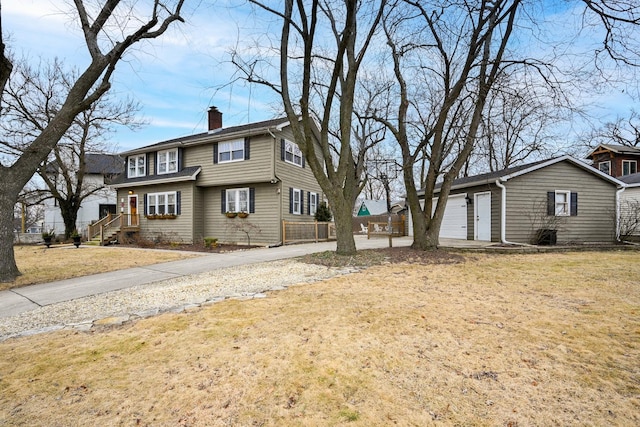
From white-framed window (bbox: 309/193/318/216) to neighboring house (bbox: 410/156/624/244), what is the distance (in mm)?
8344

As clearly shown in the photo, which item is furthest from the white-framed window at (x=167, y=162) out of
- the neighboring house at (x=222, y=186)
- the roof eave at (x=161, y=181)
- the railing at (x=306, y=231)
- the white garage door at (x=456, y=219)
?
the white garage door at (x=456, y=219)

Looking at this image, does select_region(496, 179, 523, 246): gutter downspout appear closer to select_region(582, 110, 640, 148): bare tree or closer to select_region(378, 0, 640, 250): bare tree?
select_region(378, 0, 640, 250): bare tree

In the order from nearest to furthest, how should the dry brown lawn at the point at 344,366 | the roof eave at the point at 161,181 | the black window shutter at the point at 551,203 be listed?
the dry brown lawn at the point at 344,366, the black window shutter at the point at 551,203, the roof eave at the point at 161,181

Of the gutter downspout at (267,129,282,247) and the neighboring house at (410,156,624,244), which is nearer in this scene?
the neighboring house at (410,156,624,244)

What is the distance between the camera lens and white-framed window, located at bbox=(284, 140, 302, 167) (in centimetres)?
1633

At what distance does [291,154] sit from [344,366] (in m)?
14.7

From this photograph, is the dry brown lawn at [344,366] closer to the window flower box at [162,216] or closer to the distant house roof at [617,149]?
the window flower box at [162,216]

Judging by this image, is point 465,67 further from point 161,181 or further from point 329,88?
point 161,181

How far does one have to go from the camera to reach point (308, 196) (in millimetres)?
18281

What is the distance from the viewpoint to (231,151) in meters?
16.2

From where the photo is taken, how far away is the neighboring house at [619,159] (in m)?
25.2

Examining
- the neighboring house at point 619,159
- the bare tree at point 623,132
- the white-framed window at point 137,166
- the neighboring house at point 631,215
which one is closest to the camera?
the neighboring house at point 631,215

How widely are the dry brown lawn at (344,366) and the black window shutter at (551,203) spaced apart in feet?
36.1

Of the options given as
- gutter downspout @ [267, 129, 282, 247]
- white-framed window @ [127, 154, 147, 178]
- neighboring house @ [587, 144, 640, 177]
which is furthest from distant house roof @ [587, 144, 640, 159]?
white-framed window @ [127, 154, 147, 178]
